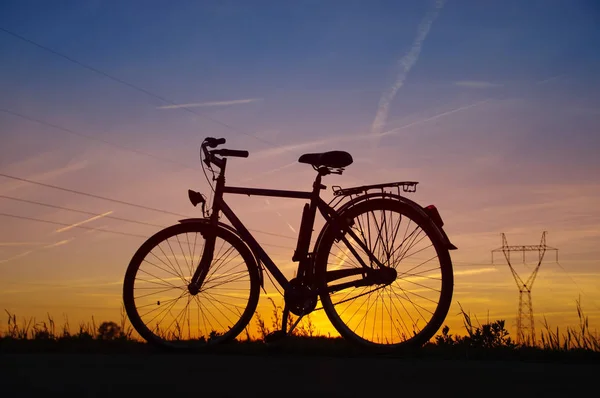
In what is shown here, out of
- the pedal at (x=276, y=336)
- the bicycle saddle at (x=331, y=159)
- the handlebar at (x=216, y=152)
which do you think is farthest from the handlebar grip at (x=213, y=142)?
the pedal at (x=276, y=336)

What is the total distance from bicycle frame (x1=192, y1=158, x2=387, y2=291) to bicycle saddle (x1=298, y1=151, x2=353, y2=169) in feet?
0.38

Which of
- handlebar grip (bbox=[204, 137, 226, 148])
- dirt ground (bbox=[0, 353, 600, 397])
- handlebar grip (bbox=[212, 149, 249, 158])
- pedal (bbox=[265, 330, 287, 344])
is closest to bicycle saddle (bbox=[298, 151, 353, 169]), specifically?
handlebar grip (bbox=[212, 149, 249, 158])

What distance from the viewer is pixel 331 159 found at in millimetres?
6016

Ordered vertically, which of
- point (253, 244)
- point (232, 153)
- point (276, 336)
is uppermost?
point (232, 153)

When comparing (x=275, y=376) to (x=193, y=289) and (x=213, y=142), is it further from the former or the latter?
(x=213, y=142)

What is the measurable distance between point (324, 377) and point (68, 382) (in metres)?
1.68

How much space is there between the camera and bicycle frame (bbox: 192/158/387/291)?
6090mm

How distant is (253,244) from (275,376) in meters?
2.00

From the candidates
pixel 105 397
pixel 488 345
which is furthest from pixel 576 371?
pixel 105 397

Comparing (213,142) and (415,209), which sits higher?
(213,142)

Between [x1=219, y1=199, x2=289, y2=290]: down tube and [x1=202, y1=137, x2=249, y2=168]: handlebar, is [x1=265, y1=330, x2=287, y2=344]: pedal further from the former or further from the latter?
[x1=202, y1=137, x2=249, y2=168]: handlebar

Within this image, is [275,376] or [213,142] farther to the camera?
[213,142]

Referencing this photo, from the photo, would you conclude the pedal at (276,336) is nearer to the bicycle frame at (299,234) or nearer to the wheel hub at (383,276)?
the bicycle frame at (299,234)

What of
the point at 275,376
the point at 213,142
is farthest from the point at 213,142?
the point at 275,376
